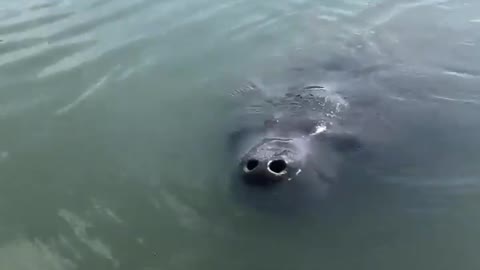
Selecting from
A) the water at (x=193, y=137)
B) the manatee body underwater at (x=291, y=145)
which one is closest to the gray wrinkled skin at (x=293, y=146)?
the manatee body underwater at (x=291, y=145)

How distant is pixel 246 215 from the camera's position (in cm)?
594

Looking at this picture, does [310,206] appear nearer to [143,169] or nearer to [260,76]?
[143,169]

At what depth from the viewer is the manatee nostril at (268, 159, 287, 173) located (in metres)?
5.78

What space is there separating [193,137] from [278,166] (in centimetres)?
184

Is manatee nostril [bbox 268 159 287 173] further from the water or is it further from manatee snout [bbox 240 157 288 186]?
the water

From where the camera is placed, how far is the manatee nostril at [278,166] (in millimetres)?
5777

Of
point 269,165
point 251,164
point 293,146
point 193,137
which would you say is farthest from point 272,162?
point 193,137

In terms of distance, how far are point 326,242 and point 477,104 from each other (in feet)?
10.3

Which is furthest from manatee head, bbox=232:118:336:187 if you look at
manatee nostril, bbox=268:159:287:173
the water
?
the water

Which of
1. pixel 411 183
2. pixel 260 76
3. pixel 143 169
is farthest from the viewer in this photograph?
pixel 260 76

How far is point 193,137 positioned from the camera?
24.3ft

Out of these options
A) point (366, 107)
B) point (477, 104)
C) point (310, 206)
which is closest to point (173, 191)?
point (310, 206)

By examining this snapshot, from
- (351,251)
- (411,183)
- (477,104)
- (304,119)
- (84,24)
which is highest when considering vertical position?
(84,24)

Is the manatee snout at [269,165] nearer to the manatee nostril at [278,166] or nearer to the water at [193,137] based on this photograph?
the manatee nostril at [278,166]
